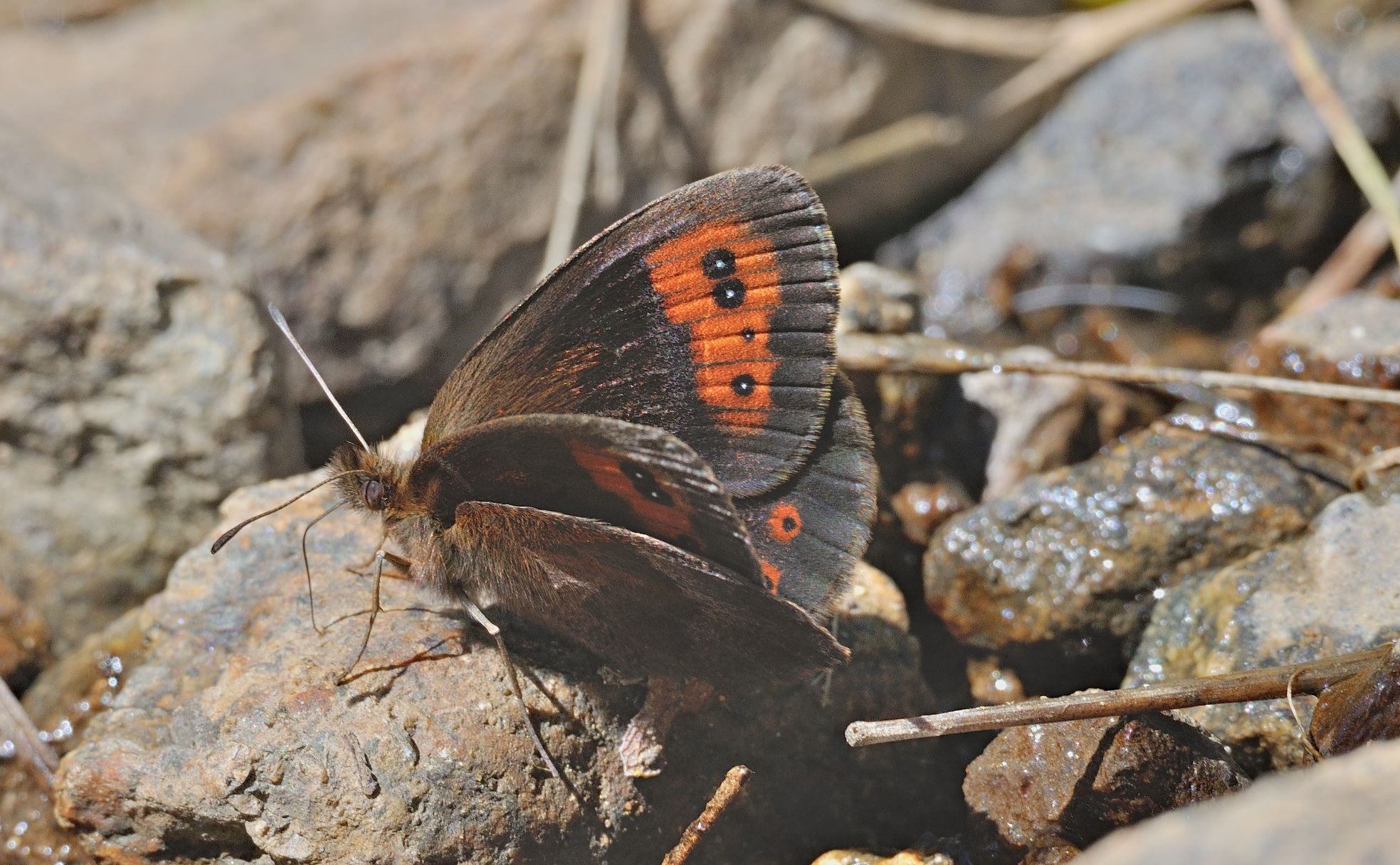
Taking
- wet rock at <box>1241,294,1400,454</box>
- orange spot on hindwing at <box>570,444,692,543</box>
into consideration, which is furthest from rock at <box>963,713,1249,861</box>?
wet rock at <box>1241,294,1400,454</box>

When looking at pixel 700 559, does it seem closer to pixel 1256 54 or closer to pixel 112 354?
pixel 112 354

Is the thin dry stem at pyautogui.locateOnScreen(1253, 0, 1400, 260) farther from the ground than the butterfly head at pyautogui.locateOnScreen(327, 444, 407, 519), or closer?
closer

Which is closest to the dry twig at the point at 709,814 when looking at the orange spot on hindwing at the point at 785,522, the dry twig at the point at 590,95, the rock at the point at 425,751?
the rock at the point at 425,751

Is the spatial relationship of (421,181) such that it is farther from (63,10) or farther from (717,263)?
(63,10)

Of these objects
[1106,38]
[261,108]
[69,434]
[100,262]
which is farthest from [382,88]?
[1106,38]

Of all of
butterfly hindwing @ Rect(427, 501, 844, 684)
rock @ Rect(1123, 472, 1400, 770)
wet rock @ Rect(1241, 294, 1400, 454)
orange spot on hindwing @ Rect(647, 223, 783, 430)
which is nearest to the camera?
butterfly hindwing @ Rect(427, 501, 844, 684)

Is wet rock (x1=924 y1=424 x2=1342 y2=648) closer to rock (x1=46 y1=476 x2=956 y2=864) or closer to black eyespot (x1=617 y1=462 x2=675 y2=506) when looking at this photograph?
rock (x1=46 y1=476 x2=956 y2=864)

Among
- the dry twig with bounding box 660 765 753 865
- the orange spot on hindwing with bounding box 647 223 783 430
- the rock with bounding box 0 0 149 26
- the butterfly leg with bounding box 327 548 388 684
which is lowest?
the dry twig with bounding box 660 765 753 865
